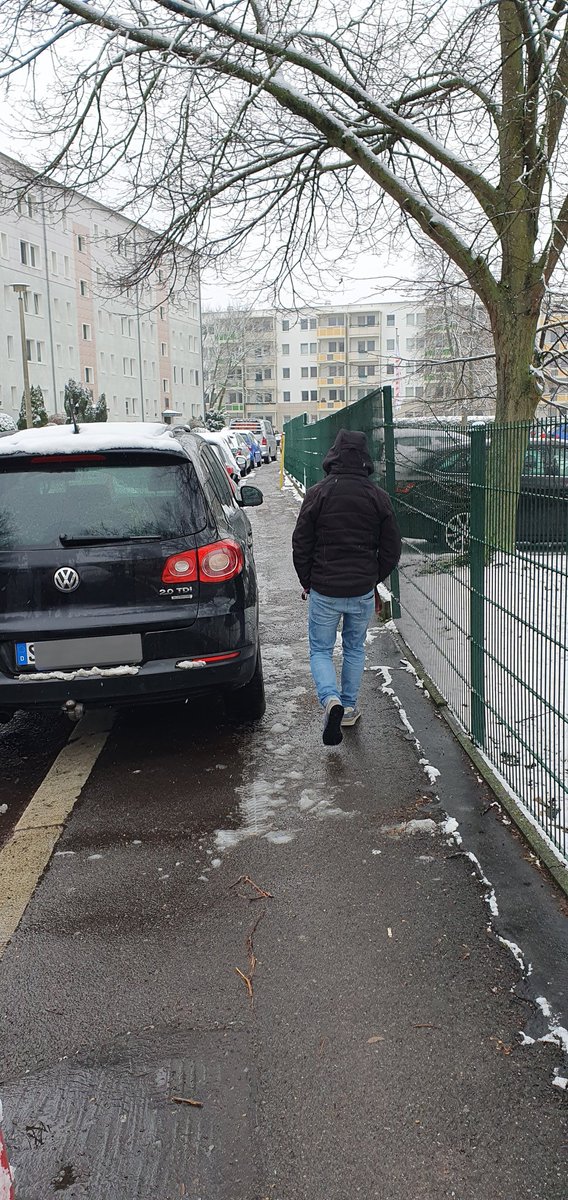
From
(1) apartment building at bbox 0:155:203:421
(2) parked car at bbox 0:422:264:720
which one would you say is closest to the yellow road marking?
(2) parked car at bbox 0:422:264:720

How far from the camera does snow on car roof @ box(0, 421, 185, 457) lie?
5219mm

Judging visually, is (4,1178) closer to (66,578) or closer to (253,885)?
(253,885)

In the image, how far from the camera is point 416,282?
1533 cm

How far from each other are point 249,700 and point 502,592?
6.35 ft

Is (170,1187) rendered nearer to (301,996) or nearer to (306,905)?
(301,996)

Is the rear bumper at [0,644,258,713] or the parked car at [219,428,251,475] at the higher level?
the parked car at [219,428,251,475]

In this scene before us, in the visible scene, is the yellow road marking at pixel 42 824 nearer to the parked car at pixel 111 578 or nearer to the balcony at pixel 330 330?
the parked car at pixel 111 578

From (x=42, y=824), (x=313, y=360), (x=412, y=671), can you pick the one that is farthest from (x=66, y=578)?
(x=313, y=360)

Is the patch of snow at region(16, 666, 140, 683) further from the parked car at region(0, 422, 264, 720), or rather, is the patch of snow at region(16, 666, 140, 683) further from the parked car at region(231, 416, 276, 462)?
the parked car at region(231, 416, 276, 462)

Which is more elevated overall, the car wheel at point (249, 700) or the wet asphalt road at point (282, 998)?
the car wheel at point (249, 700)

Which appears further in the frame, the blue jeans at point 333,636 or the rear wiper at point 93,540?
the blue jeans at point 333,636

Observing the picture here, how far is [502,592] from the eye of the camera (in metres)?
4.69

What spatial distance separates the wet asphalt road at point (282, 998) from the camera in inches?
99.3

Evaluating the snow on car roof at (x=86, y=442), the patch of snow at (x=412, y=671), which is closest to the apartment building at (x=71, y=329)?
the patch of snow at (x=412, y=671)
